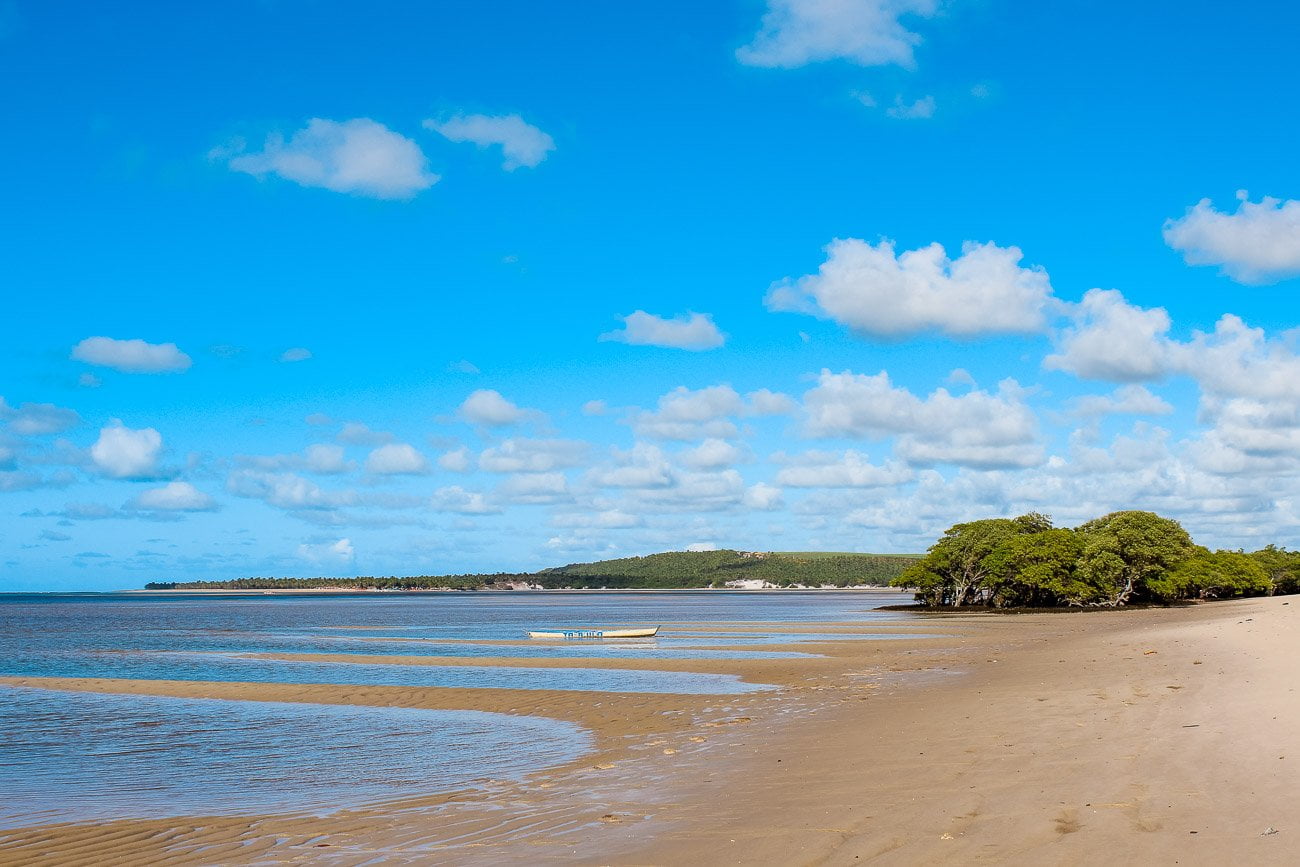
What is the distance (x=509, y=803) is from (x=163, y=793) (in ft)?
22.0

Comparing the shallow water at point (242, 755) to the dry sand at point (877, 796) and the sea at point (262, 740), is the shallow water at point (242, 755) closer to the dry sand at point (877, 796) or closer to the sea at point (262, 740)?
the sea at point (262, 740)

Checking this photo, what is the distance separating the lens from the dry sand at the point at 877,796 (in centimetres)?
1082

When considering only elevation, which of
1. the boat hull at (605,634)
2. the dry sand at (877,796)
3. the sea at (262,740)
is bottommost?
the boat hull at (605,634)

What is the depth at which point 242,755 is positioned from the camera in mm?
21672

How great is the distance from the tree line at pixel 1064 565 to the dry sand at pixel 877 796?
89.4m

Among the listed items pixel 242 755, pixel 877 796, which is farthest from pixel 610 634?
pixel 877 796

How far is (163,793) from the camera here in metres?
17.3

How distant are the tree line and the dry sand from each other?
293ft

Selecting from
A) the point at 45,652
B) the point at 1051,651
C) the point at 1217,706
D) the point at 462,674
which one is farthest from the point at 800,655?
the point at 45,652

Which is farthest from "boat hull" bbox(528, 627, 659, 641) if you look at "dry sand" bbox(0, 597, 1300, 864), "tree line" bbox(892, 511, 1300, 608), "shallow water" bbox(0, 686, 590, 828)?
"tree line" bbox(892, 511, 1300, 608)

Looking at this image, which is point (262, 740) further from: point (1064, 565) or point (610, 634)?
point (1064, 565)

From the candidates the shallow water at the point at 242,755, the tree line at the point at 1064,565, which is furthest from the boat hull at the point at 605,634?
the tree line at the point at 1064,565

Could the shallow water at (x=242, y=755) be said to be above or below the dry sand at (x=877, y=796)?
below

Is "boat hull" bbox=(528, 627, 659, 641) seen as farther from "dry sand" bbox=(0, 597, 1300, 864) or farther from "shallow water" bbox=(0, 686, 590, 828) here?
"dry sand" bbox=(0, 597, 1300, 864)
